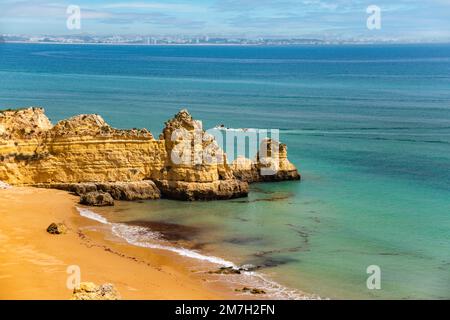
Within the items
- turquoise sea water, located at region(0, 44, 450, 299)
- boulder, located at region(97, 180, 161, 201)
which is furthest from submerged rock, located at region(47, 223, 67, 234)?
boulder, located at region(97, 180, 161, 201)

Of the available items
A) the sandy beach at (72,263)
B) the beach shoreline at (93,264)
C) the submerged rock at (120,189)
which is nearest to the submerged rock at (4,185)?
the submerged rock at (120,189)

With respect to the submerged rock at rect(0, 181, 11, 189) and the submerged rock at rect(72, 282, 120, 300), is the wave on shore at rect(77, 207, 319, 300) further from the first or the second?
the submerged rock at rect(72, 282, 120, 300)

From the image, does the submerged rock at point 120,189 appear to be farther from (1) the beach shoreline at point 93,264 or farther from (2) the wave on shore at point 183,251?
(1) the beach shoreline at point 93,264

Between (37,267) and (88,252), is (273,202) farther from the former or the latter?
(37,267)

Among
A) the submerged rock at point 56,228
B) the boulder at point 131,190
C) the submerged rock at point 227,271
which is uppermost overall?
the boulder at point 131,190

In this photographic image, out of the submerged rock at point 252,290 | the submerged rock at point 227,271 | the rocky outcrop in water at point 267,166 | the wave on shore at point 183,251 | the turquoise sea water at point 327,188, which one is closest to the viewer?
the submerged rock at point 252,290

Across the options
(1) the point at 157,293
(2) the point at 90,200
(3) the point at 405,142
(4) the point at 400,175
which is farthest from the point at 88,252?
(3) the point at 405,142

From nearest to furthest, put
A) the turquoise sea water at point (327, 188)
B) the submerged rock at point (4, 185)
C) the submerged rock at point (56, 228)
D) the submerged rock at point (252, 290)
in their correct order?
the submerged rock at point (252, 290), the turquoise sea water at point (327, 188), the submerged rock at point (56, 228), the submerged rock at point (4, 185)
